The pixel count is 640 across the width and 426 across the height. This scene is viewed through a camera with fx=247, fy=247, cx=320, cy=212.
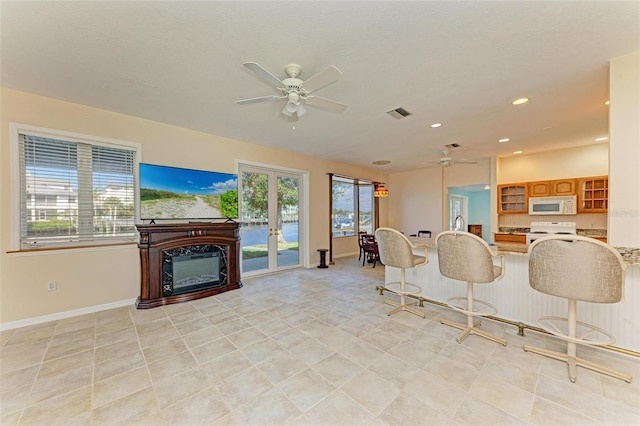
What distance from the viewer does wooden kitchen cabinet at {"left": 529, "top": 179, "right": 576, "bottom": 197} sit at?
5406mm

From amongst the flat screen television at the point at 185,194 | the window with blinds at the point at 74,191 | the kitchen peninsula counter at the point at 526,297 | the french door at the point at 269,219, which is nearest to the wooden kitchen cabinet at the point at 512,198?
the kitchen peninsula counter at the point at 526,297

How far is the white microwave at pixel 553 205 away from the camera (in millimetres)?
5348

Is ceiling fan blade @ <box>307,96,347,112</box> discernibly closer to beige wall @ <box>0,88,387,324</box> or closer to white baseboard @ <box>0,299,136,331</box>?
beige wall @ <box>0,88,387,324</box>

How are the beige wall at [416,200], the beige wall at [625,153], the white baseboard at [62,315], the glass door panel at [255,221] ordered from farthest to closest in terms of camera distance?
1. the beige wall at [416,200]
2. the glass door panel at [255,221]
3. the white baseboard at [62,315]
4. the beige wall at [625,153]

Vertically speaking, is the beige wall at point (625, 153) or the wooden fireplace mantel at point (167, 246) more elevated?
the beige wall at point (625, 153)

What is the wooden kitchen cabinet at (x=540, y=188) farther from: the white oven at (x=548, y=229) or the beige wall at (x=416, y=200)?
the beige wall at (x=416, y=200)

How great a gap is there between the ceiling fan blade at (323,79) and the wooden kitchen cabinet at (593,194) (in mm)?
6351

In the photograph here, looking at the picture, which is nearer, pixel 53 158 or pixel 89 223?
pixel 53 158

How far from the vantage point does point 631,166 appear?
2.20 meters

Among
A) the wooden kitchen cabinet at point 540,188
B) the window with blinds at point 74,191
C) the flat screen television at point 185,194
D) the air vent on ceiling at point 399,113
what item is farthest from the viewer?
the wooden kitchen cabinet at point 540,188

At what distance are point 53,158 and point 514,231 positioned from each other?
29.4 feet

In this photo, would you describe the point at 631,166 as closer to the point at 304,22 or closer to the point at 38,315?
the point at 304,22

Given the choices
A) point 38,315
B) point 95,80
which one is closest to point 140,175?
point 95,80

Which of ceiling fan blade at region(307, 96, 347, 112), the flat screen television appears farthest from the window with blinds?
ceiling fan blade at region(307, 96, 347, 112)
